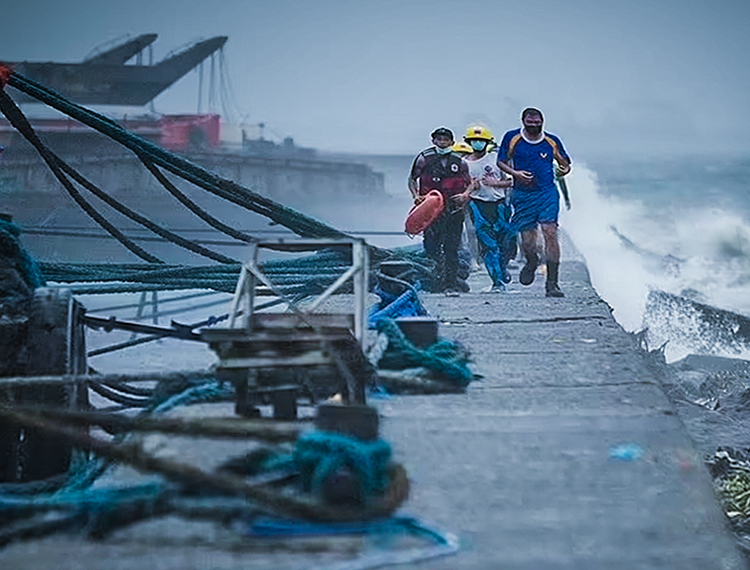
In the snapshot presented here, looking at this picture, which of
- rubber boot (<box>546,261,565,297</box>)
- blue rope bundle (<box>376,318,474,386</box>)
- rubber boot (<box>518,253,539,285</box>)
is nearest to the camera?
blue rope bundle (<box>376,318,474,386</box>)

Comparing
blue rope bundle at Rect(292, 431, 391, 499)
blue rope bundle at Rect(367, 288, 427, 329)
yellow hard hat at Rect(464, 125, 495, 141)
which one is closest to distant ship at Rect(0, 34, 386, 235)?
yellow hard hat at Rect(464, 125, 495, 141)

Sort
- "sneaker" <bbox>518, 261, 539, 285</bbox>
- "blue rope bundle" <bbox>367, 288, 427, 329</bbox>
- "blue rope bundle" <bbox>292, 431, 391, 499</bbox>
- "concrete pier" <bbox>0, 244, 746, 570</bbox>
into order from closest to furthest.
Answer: "concrete pier" <bbox>0, 244, 746, 570</bbox>
"blue rope bundle" <bbox>292, 431, 391, 499</bbox>
"blue rope bundle" <bbox>367, 288, 427, 329</bbox>
"sneaker" <bbox>518, 261, 539, 285</bbox>

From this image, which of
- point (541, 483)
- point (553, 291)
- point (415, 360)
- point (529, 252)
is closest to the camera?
point (541, 483)

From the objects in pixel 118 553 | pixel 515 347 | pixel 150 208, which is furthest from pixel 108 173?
pixel 118 553

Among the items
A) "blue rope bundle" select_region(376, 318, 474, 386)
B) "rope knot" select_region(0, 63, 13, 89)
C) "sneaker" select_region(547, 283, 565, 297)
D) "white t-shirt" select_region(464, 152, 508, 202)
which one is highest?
"rope knot" select_region(0, 63, 13, 89)

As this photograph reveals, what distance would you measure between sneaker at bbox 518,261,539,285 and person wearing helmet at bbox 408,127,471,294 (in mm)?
929

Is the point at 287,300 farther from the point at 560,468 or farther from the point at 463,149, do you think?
the point at 463,149

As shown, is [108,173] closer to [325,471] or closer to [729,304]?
[729,304]

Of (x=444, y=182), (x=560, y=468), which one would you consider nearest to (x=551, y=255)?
(x=444, y=182)

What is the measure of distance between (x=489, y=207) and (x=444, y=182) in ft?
3.88

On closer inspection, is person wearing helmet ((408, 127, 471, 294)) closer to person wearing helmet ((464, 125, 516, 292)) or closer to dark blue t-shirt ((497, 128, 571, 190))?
dark blue t-shirt ((497, 128, 571, 190))

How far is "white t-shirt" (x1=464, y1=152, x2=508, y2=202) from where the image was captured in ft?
28.1

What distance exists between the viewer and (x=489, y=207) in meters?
8.64

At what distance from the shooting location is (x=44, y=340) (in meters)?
3.58
